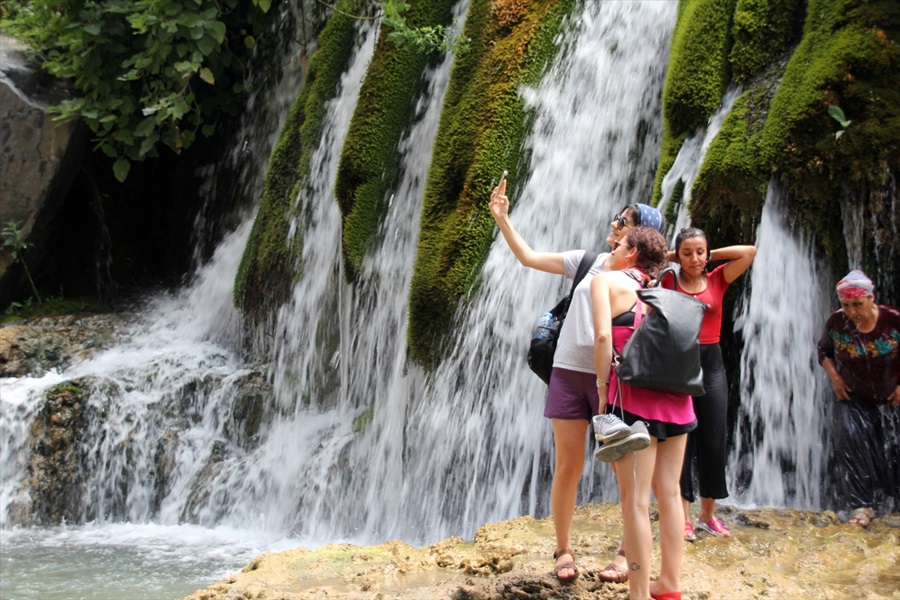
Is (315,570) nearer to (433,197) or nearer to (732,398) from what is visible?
(732,398)

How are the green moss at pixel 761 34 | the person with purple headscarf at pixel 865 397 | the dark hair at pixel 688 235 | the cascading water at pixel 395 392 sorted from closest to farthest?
1. the dark hair at pixel 688 235
2. the person with purple headscarf at pixel 865 397
3. the cascading water at pixel 395 392
4. the green moss at pixel 761 34

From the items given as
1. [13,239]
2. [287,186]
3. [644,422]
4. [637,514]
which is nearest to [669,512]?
[637,514]

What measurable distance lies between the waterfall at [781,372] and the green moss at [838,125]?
0.50ft

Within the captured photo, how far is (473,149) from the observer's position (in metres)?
7.55

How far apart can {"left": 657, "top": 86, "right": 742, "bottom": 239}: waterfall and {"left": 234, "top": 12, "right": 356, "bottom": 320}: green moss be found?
4.17 meters

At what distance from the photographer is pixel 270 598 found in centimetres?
439

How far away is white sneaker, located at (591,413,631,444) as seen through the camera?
358cm

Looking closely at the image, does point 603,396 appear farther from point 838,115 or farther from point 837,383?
point 838,115

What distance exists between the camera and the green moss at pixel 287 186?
31.5ft

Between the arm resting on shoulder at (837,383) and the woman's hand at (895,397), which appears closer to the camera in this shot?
the woman's hand at (895,397)

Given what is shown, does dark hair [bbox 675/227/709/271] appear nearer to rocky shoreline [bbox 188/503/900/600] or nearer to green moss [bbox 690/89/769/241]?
green moss [bbox 690/89/769/241]

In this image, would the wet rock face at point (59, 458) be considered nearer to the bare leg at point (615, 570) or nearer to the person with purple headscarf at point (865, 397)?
the bare leg at point (615, 570)

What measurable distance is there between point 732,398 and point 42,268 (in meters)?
8.51

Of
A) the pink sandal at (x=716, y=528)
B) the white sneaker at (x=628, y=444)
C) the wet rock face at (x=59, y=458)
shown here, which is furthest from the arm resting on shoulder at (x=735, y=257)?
the wet rock face at (x=59, y=458)
